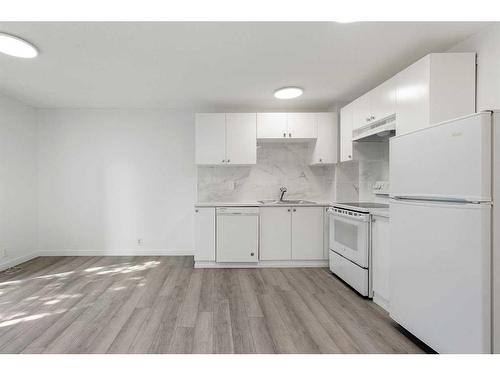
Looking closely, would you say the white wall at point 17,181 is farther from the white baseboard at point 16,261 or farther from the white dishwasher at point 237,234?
the white dishwasher at point 237,234

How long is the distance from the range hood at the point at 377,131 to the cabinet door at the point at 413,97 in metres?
0.15

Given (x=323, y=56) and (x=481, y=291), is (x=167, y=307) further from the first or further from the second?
(x=323, y=56)

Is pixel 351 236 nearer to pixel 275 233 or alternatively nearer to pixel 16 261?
pixel 275 233

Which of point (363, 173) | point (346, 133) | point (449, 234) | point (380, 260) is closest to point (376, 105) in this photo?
point (346, 133)

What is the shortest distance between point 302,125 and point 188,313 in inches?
116

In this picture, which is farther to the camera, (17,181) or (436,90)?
(17,181)

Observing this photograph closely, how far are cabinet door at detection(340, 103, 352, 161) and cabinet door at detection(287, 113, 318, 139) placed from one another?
0.42 meters

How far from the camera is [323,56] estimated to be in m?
2.60

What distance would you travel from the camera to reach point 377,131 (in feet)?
9.39

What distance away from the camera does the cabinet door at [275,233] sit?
3805 mm

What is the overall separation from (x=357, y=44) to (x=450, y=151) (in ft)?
4.34

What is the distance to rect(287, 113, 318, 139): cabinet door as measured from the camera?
4008mm

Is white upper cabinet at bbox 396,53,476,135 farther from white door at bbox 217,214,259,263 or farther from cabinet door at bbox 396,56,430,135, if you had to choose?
white door at bbox 217,214,259,263
